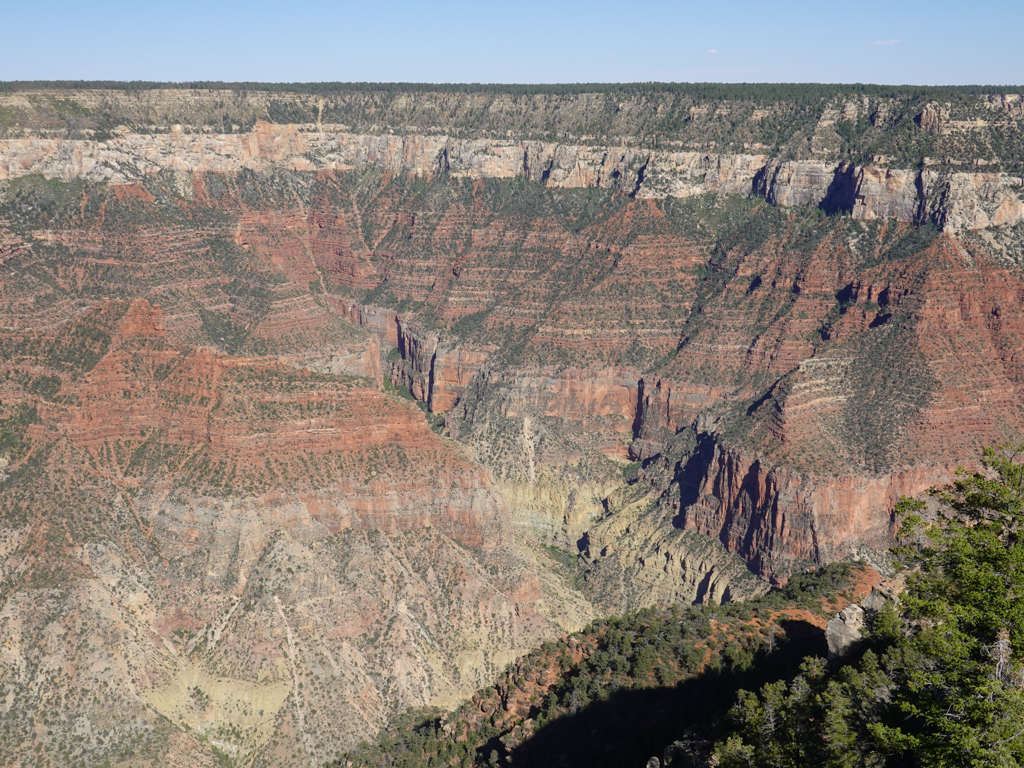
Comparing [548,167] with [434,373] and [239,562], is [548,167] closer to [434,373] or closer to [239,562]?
[434,373]

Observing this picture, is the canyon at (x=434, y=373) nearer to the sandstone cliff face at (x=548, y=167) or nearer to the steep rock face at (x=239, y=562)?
the steep rock face at (x=239, y=562)

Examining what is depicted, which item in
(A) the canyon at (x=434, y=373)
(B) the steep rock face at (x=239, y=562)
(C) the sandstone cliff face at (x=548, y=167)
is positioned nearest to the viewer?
(B) the steep rock face at (x=239, y=562)

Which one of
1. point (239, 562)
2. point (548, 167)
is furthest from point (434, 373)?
point (239, 562)

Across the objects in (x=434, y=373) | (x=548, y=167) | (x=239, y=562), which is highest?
(x=548, y=167)

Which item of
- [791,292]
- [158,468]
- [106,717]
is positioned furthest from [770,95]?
[106,717]

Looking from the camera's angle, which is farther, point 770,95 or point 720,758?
point 770,95

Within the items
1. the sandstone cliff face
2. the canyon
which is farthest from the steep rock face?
the sandstone cliff face

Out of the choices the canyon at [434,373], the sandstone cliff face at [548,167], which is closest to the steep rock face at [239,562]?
the canyon at [434,373]

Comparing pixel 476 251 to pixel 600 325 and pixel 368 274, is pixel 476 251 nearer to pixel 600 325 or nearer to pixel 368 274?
pixel 368 274

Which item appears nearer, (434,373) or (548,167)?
(434,373)
